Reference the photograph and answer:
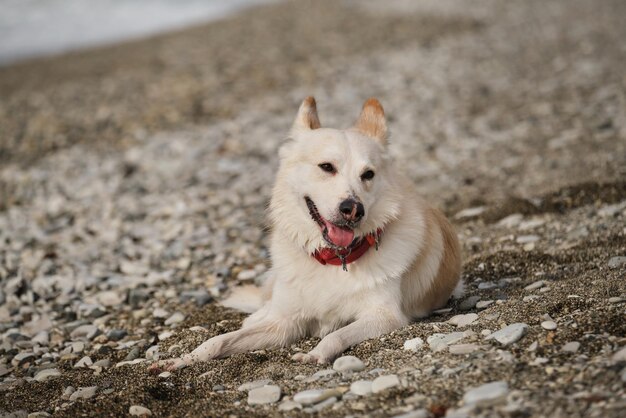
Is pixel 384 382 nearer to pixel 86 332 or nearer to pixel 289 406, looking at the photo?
pixel 289 406

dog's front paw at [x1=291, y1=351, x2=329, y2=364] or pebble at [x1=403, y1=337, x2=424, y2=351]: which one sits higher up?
dog's front paw at [x1=291, y1=351, x2=329, y2=364]

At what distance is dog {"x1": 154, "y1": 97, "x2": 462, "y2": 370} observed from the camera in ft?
15.0

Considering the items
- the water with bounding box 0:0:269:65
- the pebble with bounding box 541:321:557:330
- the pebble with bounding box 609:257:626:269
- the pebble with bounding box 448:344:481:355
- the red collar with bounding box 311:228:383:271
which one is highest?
the water with bounding box 0:0:269:65

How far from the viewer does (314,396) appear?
3740 millimetres

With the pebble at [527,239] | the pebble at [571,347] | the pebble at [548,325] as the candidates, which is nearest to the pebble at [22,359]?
the pebble at [548,325]

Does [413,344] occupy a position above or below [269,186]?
below

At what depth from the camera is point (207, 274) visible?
6.81 m

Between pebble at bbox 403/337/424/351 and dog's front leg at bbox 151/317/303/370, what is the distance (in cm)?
91

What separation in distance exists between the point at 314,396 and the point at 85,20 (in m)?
27.4

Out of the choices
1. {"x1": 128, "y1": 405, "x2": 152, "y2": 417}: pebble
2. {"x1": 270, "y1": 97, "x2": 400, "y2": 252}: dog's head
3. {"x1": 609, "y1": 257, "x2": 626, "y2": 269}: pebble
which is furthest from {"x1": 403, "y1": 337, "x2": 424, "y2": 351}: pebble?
{"x1": 609, "y1": 257, "x2": 626, "y2": 269}: pebble

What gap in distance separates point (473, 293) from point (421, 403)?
2076mm

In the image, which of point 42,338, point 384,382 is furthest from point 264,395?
point 42,338

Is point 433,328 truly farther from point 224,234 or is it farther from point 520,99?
point 520,99

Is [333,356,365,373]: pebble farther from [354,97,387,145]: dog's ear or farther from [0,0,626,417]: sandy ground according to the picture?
[354,97,387,145]: dog's ear
